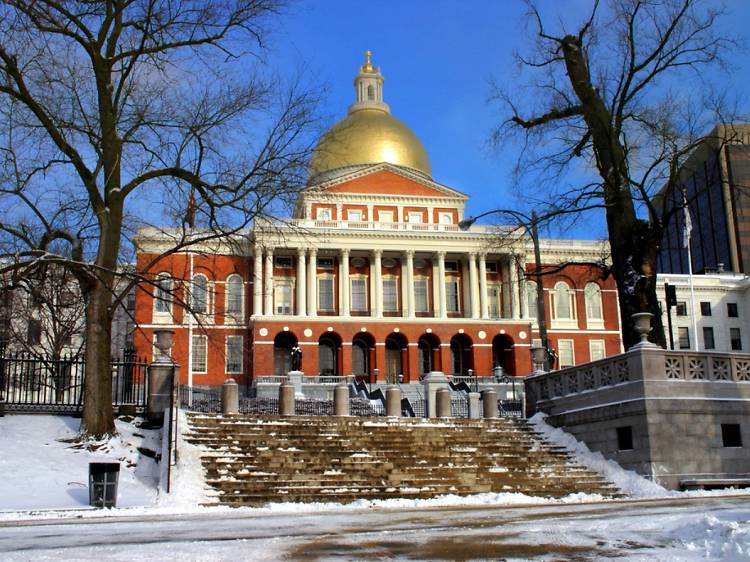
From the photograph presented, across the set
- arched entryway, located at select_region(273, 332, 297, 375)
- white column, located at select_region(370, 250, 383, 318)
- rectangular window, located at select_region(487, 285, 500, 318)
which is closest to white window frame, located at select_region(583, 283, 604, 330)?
rectangular window, located at select_region(487, 285, 500, 318)

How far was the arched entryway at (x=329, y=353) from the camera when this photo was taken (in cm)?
6594

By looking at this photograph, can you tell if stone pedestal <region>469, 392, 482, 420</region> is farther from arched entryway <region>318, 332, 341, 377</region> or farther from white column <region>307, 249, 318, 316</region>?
white column <region>307, 249, 318, 316</region>

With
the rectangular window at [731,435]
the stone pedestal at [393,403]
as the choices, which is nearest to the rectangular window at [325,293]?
the stone pedestal at [393,403]

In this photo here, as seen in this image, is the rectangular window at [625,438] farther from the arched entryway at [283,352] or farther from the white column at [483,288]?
the white column at [483,288]

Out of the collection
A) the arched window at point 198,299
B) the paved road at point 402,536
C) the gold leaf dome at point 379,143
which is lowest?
the paved road at point 402,536

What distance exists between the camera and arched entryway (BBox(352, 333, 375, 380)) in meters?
65.9

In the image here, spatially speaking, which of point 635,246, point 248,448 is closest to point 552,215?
point 635,246

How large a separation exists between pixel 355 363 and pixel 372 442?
45.0 meters

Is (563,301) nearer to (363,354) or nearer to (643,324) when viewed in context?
(363,354)

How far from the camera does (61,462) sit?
18641mm

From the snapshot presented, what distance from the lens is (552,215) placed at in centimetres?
2325

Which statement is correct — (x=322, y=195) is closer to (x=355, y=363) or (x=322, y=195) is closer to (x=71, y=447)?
(x=71, y=447)

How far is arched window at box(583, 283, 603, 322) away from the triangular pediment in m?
13.3

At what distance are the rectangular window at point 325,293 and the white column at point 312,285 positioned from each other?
124cm
